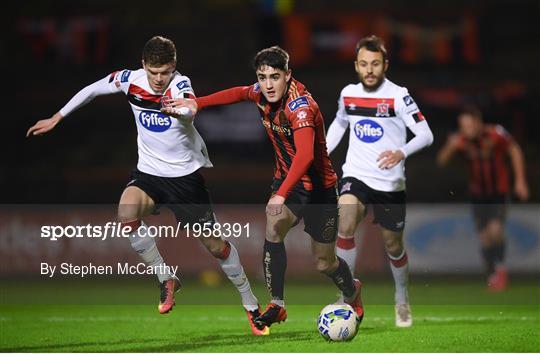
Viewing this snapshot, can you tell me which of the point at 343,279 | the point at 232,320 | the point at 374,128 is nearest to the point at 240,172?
the point at 232,320

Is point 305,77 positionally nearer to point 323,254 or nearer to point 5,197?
point 5,197

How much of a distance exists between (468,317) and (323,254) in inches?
93.8

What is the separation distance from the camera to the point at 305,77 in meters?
20.5

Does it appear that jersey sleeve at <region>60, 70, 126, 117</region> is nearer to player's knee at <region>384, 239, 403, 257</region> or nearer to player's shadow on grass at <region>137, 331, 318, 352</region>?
player's shadow on grass at <region>137, 331, 318, 352</region>

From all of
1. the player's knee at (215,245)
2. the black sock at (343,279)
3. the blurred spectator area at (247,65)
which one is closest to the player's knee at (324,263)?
the black sock at (343,279)

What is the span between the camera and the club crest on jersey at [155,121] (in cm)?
732

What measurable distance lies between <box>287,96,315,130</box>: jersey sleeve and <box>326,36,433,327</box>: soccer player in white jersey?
1.23 metres

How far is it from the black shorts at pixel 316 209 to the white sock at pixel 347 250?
93cm

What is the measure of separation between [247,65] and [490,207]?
28.3 feet

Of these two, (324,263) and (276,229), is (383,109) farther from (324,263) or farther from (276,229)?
(276,229)

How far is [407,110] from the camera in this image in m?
8.12

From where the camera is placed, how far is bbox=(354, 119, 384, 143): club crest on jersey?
834 cm

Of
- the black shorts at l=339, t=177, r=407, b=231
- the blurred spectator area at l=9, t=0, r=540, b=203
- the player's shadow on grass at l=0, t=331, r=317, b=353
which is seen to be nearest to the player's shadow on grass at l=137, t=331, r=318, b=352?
the player's shadow on grass at l=0, t=331, r=317, b=353

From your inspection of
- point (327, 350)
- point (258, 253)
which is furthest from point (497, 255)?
point (327, 350)
